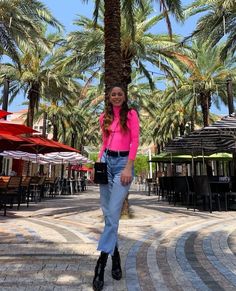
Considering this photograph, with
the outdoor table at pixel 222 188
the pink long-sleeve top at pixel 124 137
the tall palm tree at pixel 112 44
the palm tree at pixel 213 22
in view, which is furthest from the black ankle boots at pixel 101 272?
the palm tree at pixel 213 22

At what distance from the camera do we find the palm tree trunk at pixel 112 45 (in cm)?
830

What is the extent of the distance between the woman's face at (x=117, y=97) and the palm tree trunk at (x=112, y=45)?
4.43 meters

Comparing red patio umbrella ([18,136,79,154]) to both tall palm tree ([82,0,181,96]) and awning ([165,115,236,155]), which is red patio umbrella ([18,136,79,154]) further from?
tall palm tree ([82,0,181,96])

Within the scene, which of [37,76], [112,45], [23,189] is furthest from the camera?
[37,76]

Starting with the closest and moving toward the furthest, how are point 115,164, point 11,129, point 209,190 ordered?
point 115,164
point 11,129
point 209,190

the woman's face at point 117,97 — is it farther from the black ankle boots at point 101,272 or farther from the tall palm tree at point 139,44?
the tall palm tree at point 139,44

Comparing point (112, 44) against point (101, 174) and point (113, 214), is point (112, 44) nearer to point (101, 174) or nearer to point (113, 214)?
point (101, 174)

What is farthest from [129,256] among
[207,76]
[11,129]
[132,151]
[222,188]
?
[207,76]

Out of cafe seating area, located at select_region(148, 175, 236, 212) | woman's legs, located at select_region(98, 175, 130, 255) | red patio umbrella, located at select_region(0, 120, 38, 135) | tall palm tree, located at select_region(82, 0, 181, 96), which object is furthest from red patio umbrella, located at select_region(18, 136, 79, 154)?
woman's legs, located at select_region(98, 175, 130, 255)

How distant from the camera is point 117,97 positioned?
375 cm

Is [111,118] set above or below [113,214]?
above

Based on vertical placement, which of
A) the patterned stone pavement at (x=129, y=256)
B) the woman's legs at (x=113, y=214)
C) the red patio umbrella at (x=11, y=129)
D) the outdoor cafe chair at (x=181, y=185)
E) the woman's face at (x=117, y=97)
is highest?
the red patio umbrella at (x=11, y=129)

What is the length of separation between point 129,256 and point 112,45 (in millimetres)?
5257

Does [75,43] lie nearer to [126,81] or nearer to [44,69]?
[44,69]
